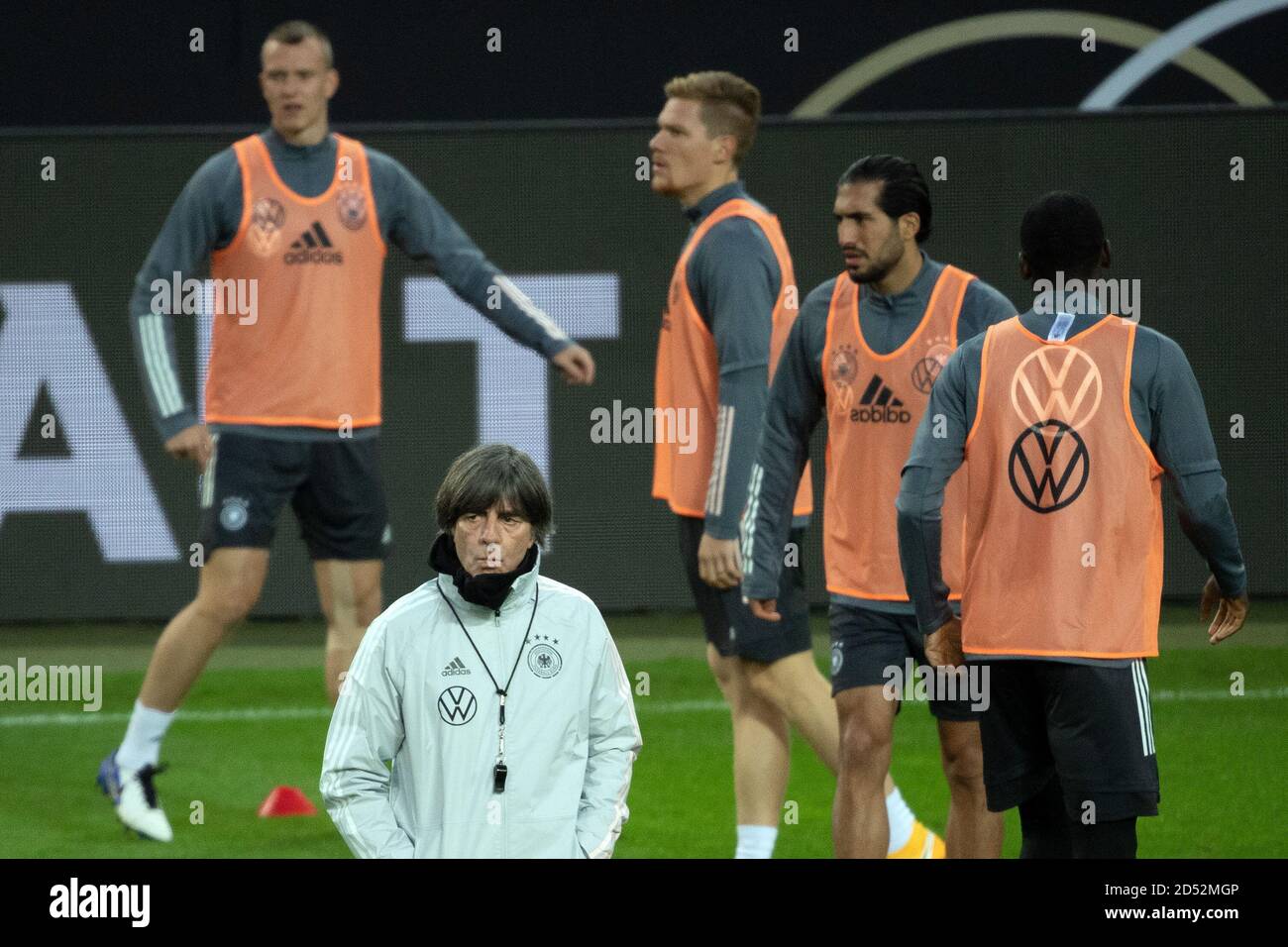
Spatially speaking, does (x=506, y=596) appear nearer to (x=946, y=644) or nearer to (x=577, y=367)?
(x=946, y=644)

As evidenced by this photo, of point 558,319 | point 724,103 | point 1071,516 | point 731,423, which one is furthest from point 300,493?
point 1071,516

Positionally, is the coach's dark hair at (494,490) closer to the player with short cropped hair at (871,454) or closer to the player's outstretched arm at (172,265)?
the player with short cropped hair at (871,454)

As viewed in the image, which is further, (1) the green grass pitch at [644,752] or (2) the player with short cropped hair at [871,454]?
(1) the green grass pitch at [644,752]

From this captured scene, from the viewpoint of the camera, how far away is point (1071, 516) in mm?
4406

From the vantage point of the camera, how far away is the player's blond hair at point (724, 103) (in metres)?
6.14

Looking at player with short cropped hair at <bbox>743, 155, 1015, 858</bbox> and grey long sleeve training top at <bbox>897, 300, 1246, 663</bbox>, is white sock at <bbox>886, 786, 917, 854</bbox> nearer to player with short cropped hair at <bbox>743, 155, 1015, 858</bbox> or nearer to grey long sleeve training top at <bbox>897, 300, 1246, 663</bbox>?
player with short cropped hair at <bbox>743, 155, 1015, 858</bbox>

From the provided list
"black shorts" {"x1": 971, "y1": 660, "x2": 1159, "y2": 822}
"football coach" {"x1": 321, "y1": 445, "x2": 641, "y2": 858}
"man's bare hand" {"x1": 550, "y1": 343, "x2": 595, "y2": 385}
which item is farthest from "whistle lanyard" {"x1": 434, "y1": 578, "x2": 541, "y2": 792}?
"man's bare hand" {"x1": 550, "y1": 343, "x2": 595, "y2": 385}

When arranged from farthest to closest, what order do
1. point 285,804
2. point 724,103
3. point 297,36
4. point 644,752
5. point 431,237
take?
point 644,752, point 431,237, point 297,36, point 285,804, point 724,103

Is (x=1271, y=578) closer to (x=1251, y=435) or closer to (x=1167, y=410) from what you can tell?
(x=1251, y=435)

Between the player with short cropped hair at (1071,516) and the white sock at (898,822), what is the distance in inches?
45.6

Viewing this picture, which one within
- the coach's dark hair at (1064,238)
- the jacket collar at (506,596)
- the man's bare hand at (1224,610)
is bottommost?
the man's bare hand at (1224,610)

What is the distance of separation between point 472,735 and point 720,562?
215 cm

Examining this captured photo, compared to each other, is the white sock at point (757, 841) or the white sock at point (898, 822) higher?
the white sock at point (898, 822)

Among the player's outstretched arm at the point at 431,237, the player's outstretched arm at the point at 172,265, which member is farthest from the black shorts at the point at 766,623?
the player's outstretched arm at the point at 172,265
